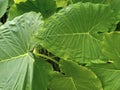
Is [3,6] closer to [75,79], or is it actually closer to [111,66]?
[75,79]

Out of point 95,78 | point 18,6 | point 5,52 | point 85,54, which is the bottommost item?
point 95,78

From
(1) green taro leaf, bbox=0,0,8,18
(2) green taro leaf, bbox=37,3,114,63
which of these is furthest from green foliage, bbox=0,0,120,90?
(1) green taro leaf, bbox=0,0,8,18

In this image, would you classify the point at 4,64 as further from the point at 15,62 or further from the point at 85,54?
the point at 85,54

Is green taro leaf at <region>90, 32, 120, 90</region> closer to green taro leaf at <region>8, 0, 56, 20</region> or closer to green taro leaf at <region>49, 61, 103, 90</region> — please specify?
green taro leaf at <region>49, 61, 103, 90</region>

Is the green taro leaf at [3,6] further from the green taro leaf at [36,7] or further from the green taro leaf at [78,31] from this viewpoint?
the green taro leaf at [78,31]

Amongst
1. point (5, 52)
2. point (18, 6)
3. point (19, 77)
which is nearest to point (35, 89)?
point (19, 77)

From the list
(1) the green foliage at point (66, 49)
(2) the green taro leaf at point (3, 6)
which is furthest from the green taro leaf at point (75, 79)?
(2) the green taro leaf at point (3, 6)
